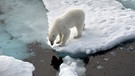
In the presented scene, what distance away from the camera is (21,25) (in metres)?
6.09

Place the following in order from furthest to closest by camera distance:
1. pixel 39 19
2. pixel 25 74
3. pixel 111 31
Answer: pixel 39 19, pixel 111 31, pixel 25 74

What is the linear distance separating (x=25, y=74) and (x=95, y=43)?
1.36m

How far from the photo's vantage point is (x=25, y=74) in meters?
4.51

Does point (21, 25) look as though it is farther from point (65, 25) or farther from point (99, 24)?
point (99, 24)

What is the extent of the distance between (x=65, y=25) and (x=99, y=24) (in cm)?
88

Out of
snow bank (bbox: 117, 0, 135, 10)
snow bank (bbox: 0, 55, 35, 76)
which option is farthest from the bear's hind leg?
snow bank (bbox: 117, 0, 135, 10)

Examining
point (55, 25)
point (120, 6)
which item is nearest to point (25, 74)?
point (55, 25)

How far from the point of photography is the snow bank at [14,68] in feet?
14.5

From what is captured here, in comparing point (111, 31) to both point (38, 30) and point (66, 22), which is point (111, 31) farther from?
point (38, 30)

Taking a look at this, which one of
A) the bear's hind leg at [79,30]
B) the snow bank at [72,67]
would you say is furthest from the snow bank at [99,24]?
the snow bank at [72,67]

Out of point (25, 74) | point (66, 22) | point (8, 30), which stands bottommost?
point (8, 30)

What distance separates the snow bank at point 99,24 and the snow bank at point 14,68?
2.34ft

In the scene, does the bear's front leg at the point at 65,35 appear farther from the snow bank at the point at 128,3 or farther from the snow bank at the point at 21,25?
the snow bank at the point at 128,3

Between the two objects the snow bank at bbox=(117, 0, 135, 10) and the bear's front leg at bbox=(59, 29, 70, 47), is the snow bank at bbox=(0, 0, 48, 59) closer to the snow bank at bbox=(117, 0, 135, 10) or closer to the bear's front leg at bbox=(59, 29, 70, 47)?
the bear's front leg at bbox=(59, 29, 70, 47)
